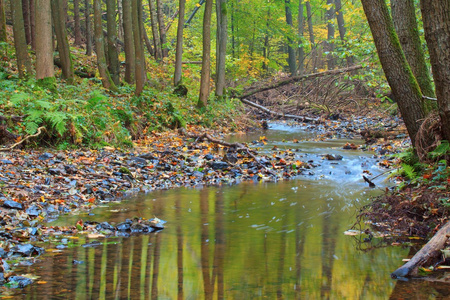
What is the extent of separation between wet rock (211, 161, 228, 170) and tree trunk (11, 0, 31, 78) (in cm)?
708

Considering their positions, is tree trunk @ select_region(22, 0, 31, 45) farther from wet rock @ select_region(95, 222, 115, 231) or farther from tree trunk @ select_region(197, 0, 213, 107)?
wet rock @ select_region(95, 222, 115, 231)

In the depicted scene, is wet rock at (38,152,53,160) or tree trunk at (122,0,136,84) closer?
wet rock at (38,152,53,160)

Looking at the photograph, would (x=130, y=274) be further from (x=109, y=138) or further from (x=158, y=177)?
(x=109, y=138)

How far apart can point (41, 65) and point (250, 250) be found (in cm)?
941

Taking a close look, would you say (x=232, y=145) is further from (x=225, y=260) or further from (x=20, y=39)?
(x=225, y=260)

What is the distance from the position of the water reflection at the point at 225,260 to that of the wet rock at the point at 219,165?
3.40 m

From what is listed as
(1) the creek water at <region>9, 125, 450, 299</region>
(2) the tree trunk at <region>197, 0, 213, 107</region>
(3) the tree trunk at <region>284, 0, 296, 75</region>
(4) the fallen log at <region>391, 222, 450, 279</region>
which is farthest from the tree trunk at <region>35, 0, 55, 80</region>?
(3) the tree trunk at <region>284, 0, 296, 75</region>

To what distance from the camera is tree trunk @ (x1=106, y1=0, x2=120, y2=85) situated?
53.6 ft

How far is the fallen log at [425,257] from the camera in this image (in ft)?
13.0

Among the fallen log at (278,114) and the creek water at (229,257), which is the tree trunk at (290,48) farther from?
the creek water at (229,257)

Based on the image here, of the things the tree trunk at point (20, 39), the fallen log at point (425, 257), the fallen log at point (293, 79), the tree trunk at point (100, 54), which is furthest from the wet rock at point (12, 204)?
the fallen log at point (293, 79)

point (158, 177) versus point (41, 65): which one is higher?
point (41, 65)

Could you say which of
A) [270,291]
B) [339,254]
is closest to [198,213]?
[339,254]

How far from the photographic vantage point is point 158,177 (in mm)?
9453
